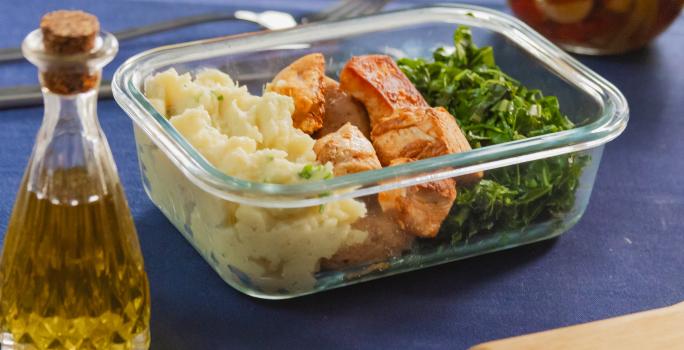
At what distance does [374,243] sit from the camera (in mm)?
1547

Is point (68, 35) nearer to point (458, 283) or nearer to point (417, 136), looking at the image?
point (417, 136)

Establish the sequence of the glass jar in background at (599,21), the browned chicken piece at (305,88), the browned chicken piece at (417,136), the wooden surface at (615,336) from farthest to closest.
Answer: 1. the glass jar in background at (599,21)
2. the browned chicken piece at (305,88)
3. the browned chicken piece at (417,136)
4. the wooden surface at (615,336)

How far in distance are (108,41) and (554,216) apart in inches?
32.2

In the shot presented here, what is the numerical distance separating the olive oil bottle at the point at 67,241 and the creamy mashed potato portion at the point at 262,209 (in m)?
0.18

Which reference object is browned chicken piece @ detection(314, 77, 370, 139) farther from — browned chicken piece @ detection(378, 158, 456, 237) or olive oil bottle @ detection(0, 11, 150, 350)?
olive oil bottle @ detection(0, 11, 150, 350)

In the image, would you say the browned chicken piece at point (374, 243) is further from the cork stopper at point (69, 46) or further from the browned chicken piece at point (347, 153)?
the cork stopper at point (69, 46)

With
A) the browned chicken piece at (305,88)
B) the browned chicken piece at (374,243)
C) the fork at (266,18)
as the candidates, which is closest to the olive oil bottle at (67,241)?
the browned chicken piece at (374,243)

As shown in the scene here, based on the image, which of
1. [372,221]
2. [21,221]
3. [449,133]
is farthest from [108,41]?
[449,133]

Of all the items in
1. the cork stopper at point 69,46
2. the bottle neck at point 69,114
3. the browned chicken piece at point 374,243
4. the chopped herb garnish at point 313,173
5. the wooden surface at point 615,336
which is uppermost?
the cork stopper at point 69,46

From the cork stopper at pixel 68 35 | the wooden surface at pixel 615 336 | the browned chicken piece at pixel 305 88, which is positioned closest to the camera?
the cork stopper at pixel 68 35

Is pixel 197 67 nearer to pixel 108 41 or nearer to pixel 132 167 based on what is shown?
pixel 132 167

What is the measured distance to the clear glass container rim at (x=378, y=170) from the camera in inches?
56.4

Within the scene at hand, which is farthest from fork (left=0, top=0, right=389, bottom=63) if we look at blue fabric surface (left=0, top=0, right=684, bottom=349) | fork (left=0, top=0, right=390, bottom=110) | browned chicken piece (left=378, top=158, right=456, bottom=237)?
browned chicken piece (left=378, top=158, right=456, bottom=237)

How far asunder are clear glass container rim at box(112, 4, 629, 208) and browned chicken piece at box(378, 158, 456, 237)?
0.03 meters
